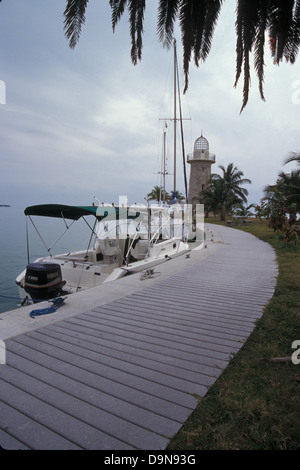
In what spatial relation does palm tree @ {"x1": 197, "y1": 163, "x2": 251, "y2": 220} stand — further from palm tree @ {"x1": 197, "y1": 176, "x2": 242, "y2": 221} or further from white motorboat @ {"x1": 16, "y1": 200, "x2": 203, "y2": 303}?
white motorboat @ {"x1": 16, "y1": 200, "x2": 203, "y2": 303}

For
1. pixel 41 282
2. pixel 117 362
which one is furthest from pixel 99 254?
pixel 117 362

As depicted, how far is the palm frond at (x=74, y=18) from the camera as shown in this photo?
77.2 inches

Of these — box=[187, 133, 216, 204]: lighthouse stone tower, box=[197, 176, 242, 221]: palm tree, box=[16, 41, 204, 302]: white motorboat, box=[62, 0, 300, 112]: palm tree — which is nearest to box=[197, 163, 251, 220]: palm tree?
box=[197, 176, 242, 221]: palm tree

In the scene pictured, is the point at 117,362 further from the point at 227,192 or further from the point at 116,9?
the point at 227,192

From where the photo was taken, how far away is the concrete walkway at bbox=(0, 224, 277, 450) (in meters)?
2.21

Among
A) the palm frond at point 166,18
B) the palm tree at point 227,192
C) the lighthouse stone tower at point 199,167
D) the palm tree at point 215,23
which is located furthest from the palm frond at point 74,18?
the lighthouse stone tower at point 199,167

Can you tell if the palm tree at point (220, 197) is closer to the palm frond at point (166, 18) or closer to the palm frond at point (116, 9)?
the palm frond at point (166, 18)

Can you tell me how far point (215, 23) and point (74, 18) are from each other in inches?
42.1

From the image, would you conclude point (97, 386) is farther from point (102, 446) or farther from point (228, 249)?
point (228, 249)

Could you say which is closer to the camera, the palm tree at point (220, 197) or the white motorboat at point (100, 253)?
the white motorboat at point (100, 253)

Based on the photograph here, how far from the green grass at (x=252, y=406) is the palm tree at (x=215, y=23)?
8.32 feet

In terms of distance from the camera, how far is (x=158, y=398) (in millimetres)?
2590

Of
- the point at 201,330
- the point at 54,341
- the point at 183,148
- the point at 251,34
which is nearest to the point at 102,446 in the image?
the point at 54,341
